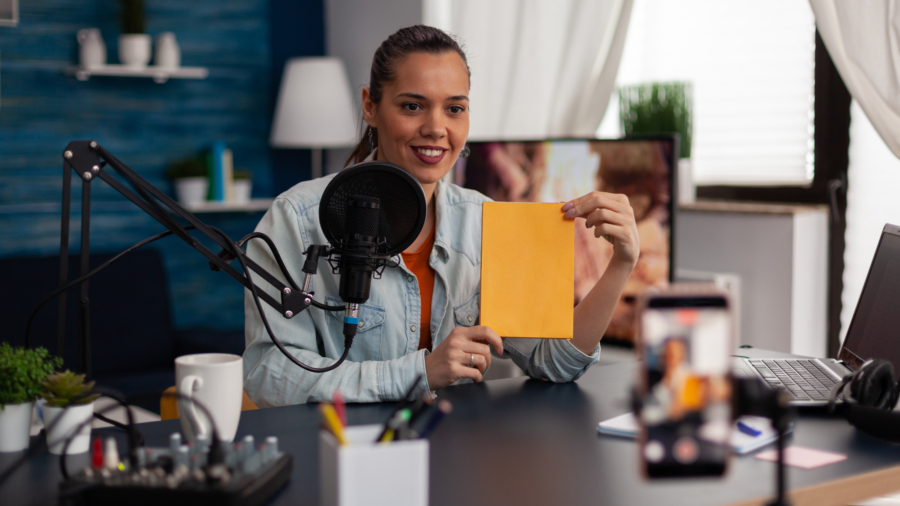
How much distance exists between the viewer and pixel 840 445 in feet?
3.34

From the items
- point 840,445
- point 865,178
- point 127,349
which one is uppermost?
point 865,178

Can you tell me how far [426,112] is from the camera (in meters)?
1.56

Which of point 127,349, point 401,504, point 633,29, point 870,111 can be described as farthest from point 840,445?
point 127,349

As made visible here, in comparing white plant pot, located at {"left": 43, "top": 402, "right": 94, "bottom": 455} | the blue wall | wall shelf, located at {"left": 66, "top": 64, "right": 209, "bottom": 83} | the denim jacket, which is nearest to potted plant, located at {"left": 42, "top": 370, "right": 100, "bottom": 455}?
white plant pot, located at {"left": 43, "top": 402, "right": 94, "bottom": 455}

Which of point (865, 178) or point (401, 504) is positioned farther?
point (865, 178)

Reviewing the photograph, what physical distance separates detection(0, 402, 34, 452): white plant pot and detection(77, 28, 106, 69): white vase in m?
2.71

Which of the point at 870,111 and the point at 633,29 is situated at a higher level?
the point at 633,29

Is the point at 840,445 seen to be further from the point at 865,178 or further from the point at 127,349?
the point at 127,349

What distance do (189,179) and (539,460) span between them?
9.80 feet

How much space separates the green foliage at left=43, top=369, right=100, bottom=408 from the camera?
3.25ft

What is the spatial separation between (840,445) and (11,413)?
105cm

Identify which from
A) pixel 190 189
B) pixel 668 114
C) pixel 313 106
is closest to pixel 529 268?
pixel 668 114

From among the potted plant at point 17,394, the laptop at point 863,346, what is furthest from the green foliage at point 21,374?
the laptop at point 863,346

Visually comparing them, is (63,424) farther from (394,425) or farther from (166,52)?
(166,52)
